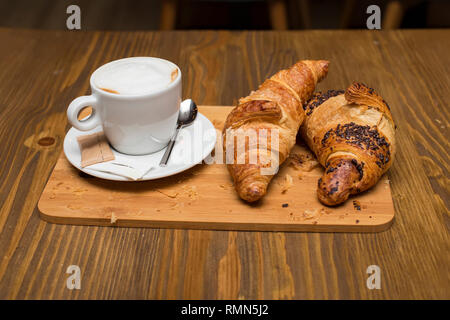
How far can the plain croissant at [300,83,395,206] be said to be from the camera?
2.89ft

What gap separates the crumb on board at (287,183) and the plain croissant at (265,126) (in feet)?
0.13

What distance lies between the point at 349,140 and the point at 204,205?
1.00 ft

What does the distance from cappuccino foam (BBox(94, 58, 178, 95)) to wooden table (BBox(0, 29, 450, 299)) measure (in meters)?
0.24

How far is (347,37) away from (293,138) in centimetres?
80

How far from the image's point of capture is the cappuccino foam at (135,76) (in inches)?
36.1

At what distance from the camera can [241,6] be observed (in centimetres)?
319

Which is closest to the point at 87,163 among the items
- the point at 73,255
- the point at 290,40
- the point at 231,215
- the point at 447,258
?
the point at 73,255

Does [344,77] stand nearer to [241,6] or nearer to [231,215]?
[231,215]

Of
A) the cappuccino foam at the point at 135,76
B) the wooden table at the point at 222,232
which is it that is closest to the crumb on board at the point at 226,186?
the wooden table at the point at 222,232
